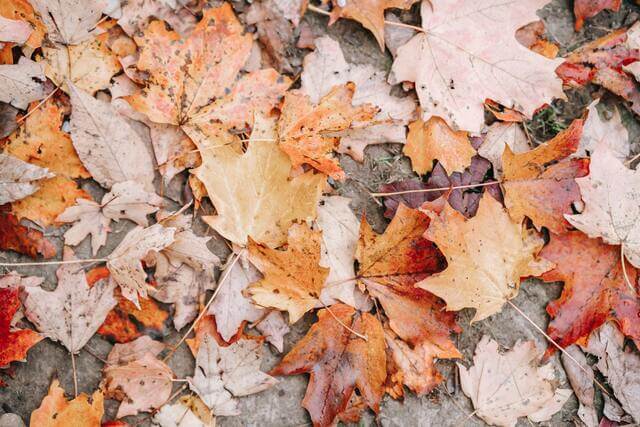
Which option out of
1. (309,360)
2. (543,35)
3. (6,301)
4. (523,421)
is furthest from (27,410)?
(543,35)

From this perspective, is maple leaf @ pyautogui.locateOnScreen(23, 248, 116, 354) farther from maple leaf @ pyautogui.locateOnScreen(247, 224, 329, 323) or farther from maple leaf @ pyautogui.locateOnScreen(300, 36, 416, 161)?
maple leaf @ pyautogui.locateOnScreen(300, 36, 416, 161)

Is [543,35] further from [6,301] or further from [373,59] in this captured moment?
[6,301]

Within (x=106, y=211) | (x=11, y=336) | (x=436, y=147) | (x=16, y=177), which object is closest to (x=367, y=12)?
(x=436, y=147)

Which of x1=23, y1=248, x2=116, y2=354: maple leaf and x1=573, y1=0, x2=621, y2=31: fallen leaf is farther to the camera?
x1=573, y1=0, x2=621, y2=31: fallen leaf

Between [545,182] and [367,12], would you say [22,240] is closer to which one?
[367,12]

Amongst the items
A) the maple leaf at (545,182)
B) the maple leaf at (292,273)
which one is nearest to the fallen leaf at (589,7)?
the maple leaf at (545,182)

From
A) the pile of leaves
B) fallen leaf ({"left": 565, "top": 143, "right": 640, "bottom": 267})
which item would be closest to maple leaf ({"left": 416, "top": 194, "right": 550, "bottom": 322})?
the pile of leaves

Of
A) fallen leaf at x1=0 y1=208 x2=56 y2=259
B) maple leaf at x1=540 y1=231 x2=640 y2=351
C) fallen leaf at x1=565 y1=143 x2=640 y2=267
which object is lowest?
maple leaf at x1=540 y1=231 x2=640 y2=351
